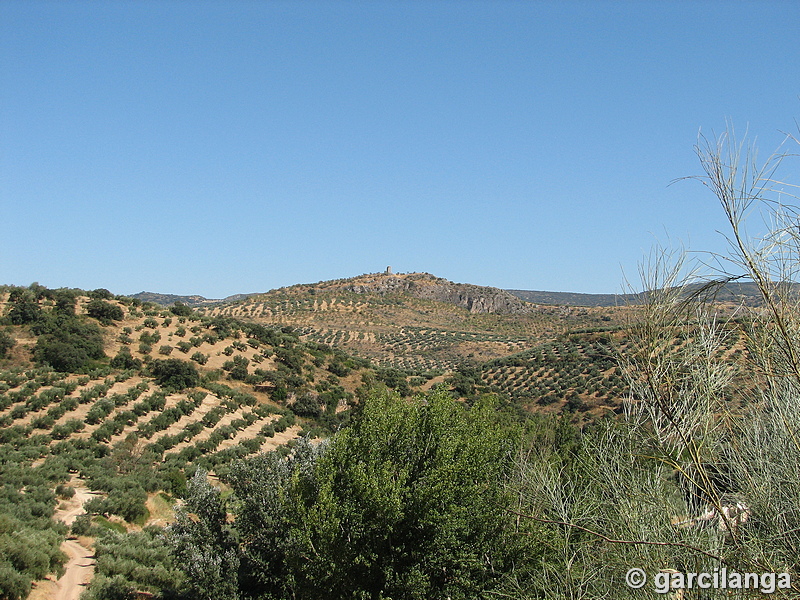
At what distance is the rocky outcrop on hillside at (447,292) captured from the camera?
8969 cm

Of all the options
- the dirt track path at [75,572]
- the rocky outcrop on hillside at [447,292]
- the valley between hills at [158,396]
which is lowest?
the dirt track path at [75,572]

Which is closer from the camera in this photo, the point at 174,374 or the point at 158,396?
the point at 158,396

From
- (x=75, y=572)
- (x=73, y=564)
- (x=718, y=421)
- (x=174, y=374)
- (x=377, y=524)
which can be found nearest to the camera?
(x=718, y=421)

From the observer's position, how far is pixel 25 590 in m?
10.0

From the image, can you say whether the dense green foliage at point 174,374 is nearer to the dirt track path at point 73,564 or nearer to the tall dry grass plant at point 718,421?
the dirt track path at point 73,564

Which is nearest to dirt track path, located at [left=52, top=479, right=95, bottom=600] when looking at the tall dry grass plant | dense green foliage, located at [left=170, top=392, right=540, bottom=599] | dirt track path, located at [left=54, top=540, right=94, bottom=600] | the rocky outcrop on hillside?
dirt track path, located at [left=54, top=540, right=94, bottom=600]

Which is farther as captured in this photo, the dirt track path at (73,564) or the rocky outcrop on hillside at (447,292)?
the rocky outcrop on hillside at (447,292)

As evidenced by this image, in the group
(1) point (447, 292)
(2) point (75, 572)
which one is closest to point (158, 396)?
(2) point (75, 572)

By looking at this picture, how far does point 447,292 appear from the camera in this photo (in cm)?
9419

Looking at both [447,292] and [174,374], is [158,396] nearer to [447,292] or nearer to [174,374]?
[174,374]

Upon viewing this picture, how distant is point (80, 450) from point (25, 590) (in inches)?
411

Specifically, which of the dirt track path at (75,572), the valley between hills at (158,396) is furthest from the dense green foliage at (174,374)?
the dirt track path at (75,572)

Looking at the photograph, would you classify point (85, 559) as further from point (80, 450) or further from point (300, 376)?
point (300, 376)

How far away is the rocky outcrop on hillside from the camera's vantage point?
89688mm
